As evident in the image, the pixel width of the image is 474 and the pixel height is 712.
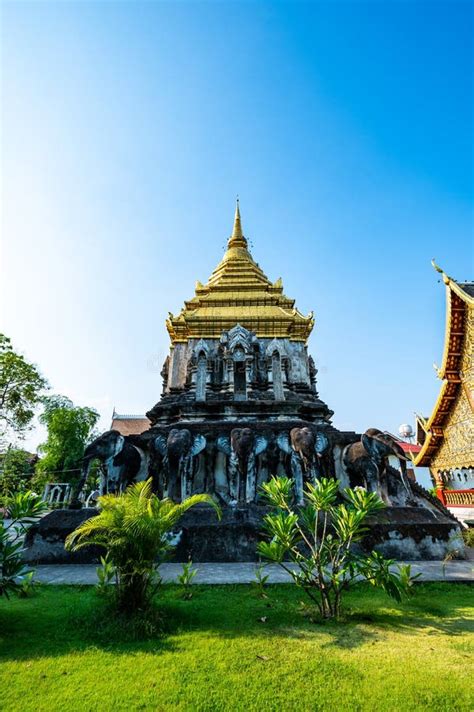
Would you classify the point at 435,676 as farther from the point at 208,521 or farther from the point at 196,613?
the point at 208,521

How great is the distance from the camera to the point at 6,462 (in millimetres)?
16859

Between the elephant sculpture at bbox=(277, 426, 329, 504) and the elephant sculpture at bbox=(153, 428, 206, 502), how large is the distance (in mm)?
2759

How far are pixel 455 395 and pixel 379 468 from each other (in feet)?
13.9

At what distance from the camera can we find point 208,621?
13.6 feet

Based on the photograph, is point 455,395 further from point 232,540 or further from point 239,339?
point 232,540

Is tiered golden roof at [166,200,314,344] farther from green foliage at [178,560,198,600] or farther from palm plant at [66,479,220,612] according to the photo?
palm plant at [66,479,220,612]

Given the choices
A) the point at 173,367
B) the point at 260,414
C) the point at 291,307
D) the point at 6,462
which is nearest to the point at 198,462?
the point at 260,414

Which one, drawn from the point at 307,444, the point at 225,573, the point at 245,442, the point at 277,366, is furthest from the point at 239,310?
the point at 225,573

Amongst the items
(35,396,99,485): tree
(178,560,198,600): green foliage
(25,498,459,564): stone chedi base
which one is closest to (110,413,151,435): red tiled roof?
(35,396,99,485): tree

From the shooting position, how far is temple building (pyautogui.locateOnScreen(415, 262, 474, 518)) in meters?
10.9

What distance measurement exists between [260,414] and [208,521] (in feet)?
16.5

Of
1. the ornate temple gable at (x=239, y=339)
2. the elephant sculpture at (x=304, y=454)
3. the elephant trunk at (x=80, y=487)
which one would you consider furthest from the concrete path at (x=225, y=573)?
the ornate temple gable at (x=239, y=339)

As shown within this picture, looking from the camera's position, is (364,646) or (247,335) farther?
(247,335)

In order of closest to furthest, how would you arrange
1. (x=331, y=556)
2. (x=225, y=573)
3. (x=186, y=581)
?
(x=331, y=556) < (x=186, y=581) < (x=225, y=573)
